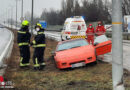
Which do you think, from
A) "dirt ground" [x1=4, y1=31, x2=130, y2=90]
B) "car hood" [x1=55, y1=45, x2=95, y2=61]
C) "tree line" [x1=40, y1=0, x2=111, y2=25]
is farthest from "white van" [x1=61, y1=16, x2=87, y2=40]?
"tree line" [x1=40, y1=0, x2=111, y2=25]

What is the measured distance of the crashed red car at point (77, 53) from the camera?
311 inches

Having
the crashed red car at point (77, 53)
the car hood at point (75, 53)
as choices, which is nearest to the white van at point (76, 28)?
Result: the crashed red car at point (77, 53)

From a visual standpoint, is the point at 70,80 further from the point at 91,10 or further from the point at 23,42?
the point at 91,10

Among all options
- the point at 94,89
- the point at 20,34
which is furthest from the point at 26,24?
the point at 94,89

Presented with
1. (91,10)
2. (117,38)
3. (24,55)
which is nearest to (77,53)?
(24,55)

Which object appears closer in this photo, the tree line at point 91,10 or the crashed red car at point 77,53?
the crashed red car at point 77,53

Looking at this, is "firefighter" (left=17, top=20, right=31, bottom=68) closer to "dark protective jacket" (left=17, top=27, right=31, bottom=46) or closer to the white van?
"dark protective jacket" (left=17, top=27, right=31, bottom=46)

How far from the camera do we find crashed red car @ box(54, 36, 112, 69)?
791 centimetres

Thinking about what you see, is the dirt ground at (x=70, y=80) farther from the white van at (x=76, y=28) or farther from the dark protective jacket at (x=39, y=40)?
the white van at (x=76, y=28)

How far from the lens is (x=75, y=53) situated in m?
8.26

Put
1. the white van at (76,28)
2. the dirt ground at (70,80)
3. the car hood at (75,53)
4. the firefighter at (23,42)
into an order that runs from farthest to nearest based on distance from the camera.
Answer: the white van at (76,28) < the firefighter at (23,42) < the car hood at (75,53) < the dirt ground at (70,80)

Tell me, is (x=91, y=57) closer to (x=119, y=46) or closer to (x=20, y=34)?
(x=20, y=34)

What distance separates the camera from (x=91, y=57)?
8055mm

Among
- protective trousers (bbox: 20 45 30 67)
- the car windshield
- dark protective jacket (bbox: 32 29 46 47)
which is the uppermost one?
dark protective jacket (bbox: 32 29 46 47)
